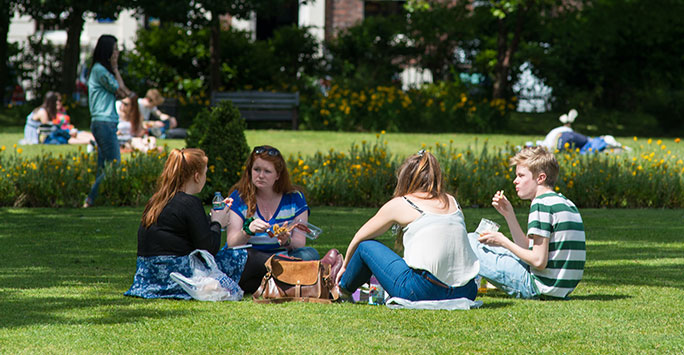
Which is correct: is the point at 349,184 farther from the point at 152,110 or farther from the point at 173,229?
the point at 152,110

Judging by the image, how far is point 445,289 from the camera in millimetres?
5492

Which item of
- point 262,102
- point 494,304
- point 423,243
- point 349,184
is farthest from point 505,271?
point 262,102

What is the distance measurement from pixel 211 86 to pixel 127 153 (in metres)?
7.47

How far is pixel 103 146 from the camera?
11.4 m

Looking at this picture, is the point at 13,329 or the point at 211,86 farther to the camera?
the point at 211,86

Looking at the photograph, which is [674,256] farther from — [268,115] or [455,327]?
[268,115]

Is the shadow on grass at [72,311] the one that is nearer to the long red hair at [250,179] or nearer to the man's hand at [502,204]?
the long red hair at [250,179]

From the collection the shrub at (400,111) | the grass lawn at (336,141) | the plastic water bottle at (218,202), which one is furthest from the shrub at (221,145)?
the shrub at (400,111)

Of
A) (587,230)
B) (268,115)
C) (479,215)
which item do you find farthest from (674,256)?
(268,115)

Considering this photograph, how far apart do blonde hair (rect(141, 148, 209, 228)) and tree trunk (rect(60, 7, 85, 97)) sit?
18.9 metres

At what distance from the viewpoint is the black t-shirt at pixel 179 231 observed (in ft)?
18.8

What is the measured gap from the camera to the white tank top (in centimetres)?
543

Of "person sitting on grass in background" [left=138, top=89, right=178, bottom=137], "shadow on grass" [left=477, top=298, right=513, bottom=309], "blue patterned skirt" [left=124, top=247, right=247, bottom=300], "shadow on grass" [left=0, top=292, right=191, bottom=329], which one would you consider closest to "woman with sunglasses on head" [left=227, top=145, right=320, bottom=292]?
"blue patterned skirt" [left=124, top=247, right=247, bottom=300]

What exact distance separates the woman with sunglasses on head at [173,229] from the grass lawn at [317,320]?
0.18 m
